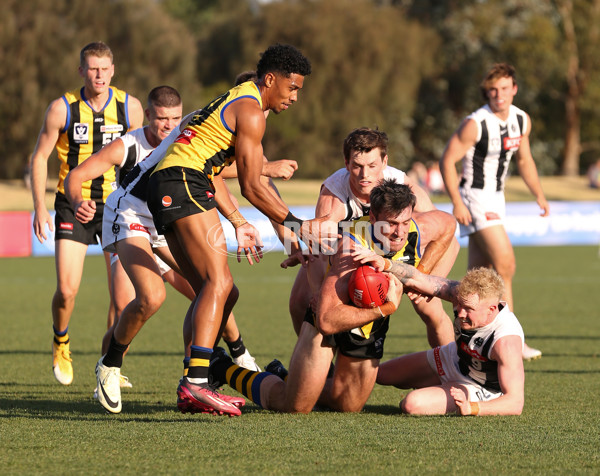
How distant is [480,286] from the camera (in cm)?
541

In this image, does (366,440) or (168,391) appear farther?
(168,391)

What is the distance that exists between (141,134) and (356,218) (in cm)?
170

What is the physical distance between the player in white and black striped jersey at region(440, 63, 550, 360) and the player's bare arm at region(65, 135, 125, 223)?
10.3 feet

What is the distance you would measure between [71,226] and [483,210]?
3.65m

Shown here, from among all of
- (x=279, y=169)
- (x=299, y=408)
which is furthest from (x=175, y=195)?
(x=299, y=408)

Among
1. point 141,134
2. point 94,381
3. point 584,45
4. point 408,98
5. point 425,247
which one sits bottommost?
point 94,381

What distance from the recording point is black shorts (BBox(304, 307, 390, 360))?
5.66m

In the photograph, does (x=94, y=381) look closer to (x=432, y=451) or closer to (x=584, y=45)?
(x=432, y=451)

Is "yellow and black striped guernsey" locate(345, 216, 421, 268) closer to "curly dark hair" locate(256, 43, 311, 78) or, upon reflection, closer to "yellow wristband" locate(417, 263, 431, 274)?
"yellow wristband" locate(417, 263, 431, 274)

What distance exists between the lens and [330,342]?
568 cm

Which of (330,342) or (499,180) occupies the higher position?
(499,180)

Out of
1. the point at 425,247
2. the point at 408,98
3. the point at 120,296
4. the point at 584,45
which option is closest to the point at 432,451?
the point at 425,247

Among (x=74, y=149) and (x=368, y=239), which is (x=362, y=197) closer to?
(x=368, y=239)

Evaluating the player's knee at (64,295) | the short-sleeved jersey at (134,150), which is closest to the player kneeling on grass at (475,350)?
Result: the short-sleeved jersey at (134,150)
